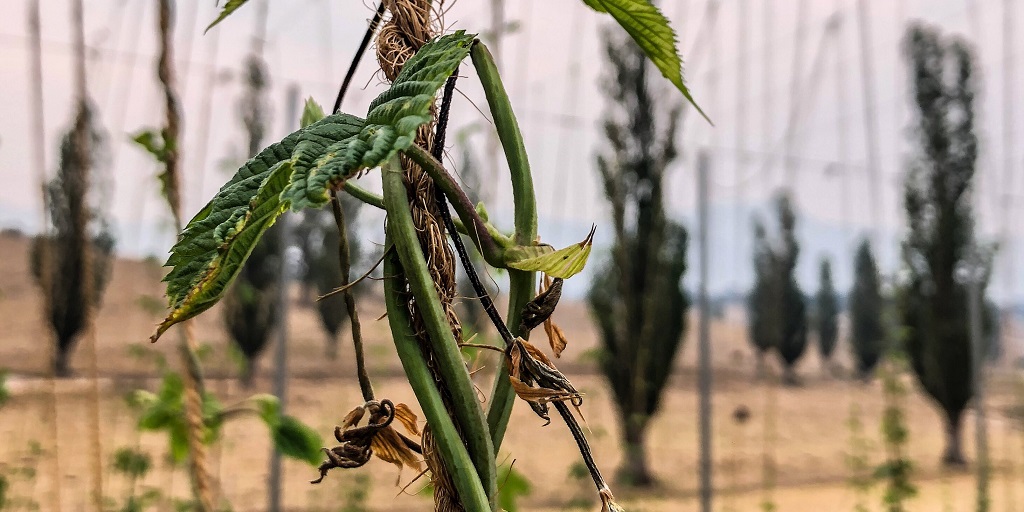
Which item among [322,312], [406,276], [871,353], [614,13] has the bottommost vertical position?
[871,353]

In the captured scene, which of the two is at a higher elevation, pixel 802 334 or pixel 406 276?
pixel 406 276

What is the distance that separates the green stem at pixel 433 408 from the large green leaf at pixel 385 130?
0.21 feet

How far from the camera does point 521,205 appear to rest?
332 millimetres

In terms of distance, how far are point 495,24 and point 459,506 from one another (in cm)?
119

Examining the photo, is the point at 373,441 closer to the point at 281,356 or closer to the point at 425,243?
the point at 425,243

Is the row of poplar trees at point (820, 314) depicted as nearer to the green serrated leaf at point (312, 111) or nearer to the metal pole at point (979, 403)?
the metal pole at point (979, 403)

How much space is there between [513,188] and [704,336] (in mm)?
3371

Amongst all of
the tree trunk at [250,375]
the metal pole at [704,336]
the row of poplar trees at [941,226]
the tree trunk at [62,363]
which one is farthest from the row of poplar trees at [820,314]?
the tree trunk at [62,363]

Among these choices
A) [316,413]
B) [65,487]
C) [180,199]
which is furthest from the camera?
[316,413]

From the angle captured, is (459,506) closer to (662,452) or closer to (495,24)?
(495,24)

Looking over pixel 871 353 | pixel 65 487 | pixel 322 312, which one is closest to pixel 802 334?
pixel 871 353

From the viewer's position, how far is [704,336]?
357cm

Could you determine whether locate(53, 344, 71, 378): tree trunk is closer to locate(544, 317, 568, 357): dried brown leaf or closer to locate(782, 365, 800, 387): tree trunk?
locate(544, 317, 568, 357): dried brown leaf

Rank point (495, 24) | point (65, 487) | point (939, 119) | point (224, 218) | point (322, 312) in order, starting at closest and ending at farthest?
point (224, 218) < point (495, 24) < point (65, 487) < point (939, 119) < point (322, 312)
